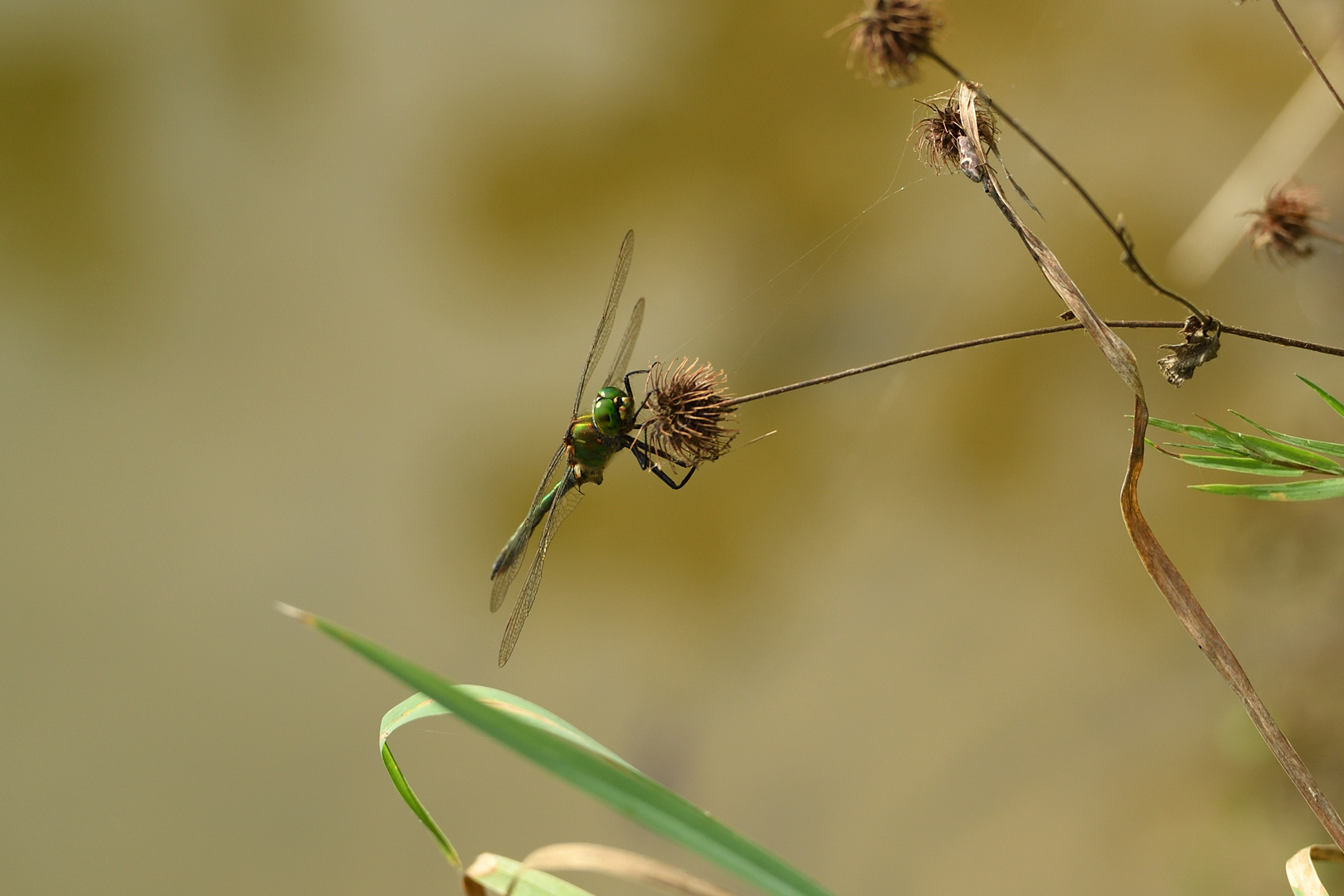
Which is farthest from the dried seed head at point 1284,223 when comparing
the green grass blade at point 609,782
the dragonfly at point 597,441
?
the green grass blade at point 609,782

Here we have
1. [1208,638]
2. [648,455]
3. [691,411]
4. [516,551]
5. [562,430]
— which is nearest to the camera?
[1208,638]

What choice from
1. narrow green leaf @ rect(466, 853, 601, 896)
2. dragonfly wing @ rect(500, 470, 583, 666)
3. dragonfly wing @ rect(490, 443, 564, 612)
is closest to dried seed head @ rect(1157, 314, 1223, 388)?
narrow green leaf @ rect(466, 853, 601, 896)

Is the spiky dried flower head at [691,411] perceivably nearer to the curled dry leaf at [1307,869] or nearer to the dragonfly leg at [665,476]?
the dragonfly leg at [665,476]

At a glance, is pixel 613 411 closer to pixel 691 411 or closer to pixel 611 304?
pixel 611 304

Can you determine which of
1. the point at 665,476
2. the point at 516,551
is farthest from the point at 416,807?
the point at 516,551

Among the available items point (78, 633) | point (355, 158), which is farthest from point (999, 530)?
point (78, 633)

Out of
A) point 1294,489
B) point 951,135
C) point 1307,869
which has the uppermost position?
point 951,135

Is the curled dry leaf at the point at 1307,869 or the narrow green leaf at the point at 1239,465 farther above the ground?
the narrow green leaf at the point at 1239,465
